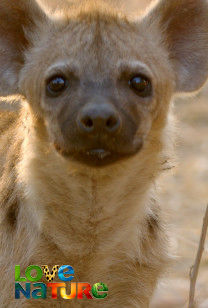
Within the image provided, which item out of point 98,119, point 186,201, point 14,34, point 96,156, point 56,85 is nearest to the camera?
point 98,119

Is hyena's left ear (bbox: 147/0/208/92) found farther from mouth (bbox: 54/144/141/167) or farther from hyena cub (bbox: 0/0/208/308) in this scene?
mouth (bbox: 54/144/141/167)

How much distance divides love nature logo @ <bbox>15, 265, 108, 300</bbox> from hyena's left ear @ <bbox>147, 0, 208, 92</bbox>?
109 cm

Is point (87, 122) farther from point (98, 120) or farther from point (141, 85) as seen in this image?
point (141, 85)

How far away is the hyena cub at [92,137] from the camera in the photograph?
3.52 m

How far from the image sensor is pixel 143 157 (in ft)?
12.2

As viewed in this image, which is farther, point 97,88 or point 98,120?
point 97,88

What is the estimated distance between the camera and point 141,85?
364 centimetres

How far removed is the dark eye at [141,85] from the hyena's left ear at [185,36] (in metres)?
0.35

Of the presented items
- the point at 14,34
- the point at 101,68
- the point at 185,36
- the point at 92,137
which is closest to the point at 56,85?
the point at 101,68

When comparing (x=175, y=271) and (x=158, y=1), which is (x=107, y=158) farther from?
(x=175, y=271)

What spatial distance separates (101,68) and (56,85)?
0.24m

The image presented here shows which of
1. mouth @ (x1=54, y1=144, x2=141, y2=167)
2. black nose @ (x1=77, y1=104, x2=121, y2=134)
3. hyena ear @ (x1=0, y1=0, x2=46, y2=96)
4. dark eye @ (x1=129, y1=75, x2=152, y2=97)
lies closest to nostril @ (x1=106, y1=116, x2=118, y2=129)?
black nose @ (x1=77, y1=104, x2=121, y2=134)

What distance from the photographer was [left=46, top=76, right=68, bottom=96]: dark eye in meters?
3.61

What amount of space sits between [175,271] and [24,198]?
1868 millimetres
